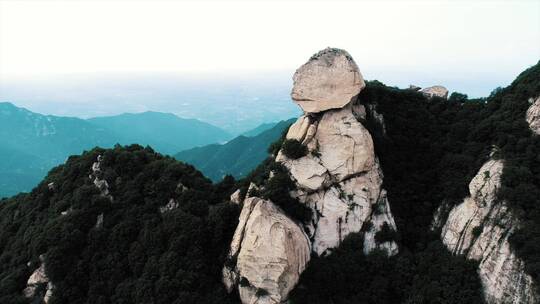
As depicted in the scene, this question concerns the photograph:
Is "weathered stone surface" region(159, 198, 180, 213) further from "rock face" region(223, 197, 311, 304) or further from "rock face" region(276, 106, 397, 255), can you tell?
"rock face" region(276, 106, 397, 255)

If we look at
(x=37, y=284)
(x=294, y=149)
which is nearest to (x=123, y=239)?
(x=37, y=284)

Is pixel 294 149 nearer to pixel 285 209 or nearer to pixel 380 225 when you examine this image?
pixel 285 209

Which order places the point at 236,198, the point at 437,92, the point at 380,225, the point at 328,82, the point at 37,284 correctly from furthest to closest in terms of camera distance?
Result: the point at 437,92
the point at 236,198
the point at 328,82
the point at 380,225
the point at 37,284

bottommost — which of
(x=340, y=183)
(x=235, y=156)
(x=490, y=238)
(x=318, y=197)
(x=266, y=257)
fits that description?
(x=235, y=156)

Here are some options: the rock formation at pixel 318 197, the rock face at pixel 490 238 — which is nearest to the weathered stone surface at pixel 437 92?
the rock formation at pixel 318 197

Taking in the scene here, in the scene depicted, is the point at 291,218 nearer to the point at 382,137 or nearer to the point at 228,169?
the point at 382,137

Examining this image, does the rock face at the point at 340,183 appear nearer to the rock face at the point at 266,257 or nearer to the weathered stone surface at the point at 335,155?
the weathered stone surface at the point at 335,155
